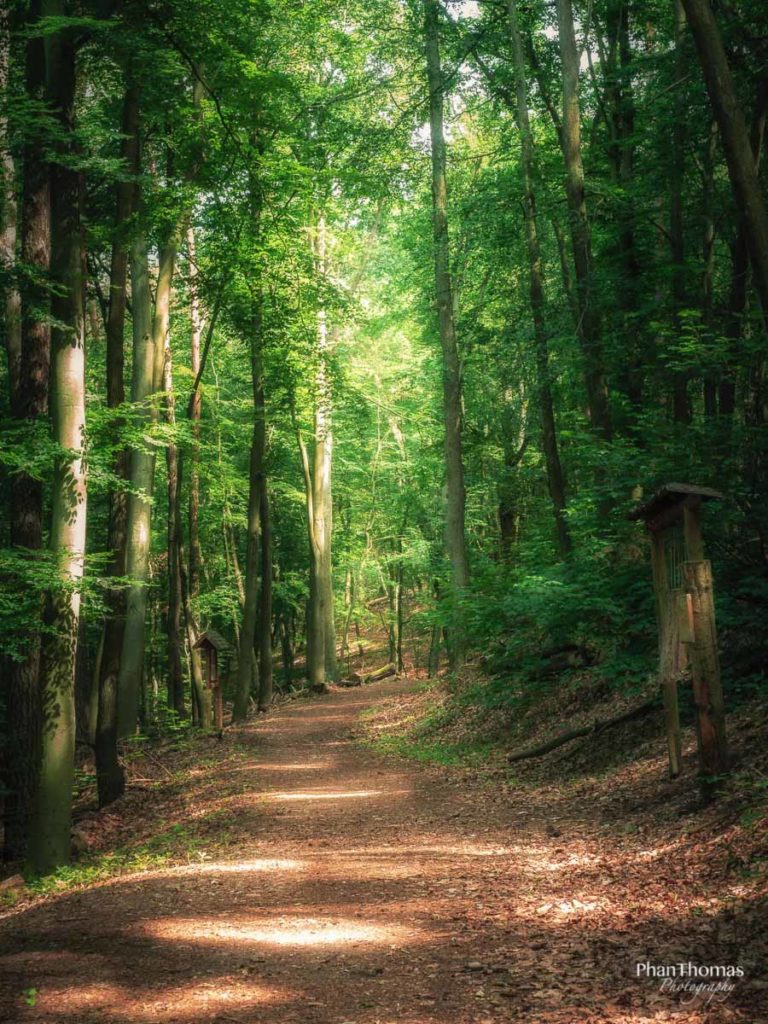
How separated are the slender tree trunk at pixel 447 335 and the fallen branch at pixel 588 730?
252 inches

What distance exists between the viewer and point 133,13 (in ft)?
34.3

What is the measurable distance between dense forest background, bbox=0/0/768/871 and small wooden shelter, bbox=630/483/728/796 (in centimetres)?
125

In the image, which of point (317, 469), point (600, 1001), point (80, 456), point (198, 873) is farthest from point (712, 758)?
point (317, 469)

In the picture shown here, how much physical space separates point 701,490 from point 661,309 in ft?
21.8

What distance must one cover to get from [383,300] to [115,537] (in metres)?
17.2

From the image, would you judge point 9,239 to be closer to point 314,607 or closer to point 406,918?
point 406,918

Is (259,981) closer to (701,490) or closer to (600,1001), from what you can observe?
(600,1001)

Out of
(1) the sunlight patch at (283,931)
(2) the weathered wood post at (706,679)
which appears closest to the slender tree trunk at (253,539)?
(2) the weathered wood post at (706,679)

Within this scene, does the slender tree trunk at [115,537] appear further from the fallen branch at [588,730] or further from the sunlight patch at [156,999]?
the sunlight patch at [156,999]

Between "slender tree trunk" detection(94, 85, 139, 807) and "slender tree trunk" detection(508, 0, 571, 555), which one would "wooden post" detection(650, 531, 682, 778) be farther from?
"slender tree trunk" detection(94, 85, 139, 807)

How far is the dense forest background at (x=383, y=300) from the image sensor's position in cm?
973

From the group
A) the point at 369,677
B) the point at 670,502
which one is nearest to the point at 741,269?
the point at 670,502

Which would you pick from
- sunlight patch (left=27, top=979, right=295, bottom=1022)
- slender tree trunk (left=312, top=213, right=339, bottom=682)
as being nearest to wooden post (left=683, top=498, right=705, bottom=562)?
sunlight patch (left=27, top=979, right=295, bottom=1022)

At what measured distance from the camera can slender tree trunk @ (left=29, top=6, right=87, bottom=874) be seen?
973 cm
